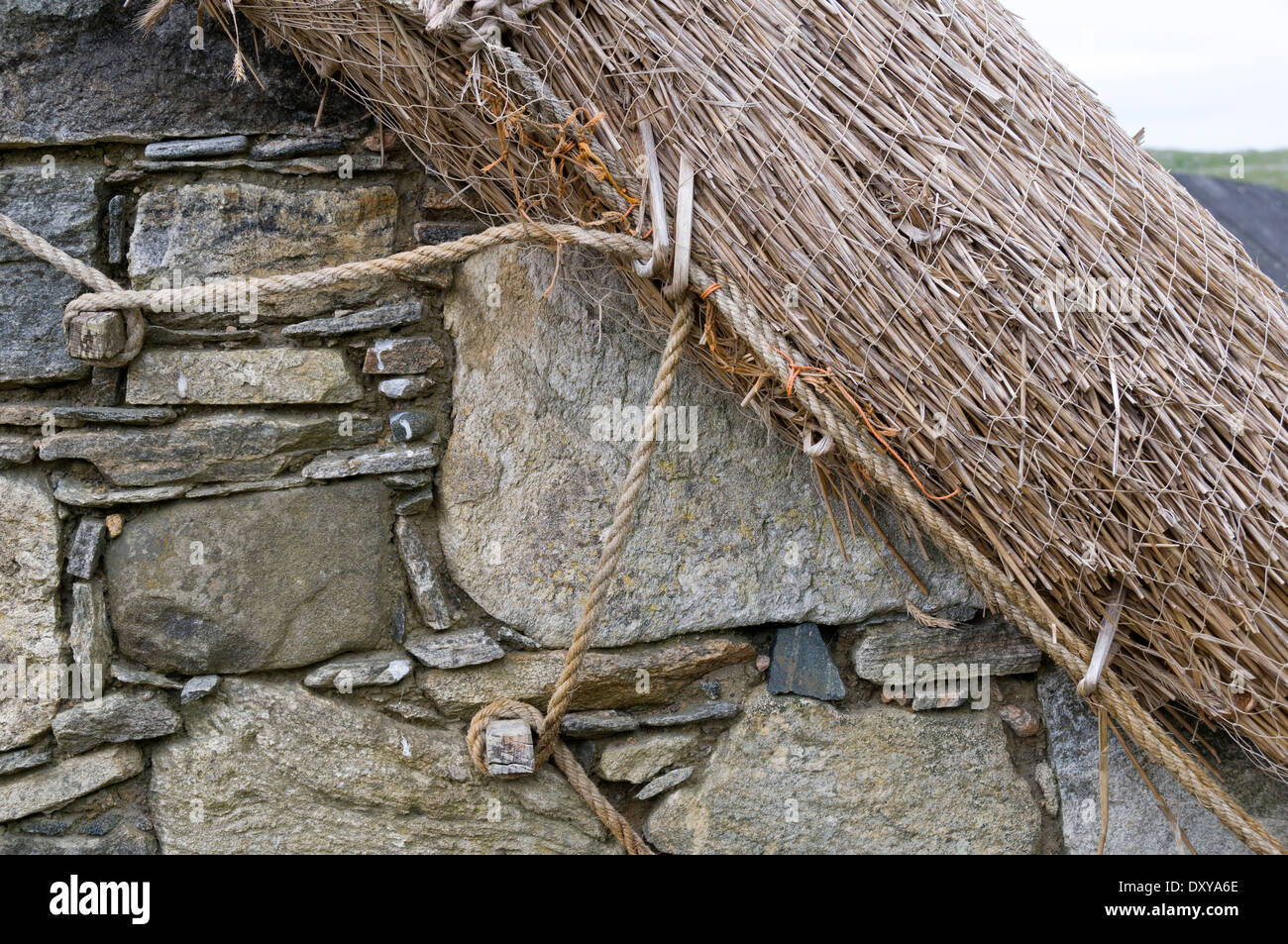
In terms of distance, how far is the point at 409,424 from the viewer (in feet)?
4.85

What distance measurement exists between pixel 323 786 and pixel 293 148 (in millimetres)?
1007

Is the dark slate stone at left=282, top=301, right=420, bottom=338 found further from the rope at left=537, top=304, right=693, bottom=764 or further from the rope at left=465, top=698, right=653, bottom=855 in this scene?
the rope at left=465, top=698, right=653, bottom=855

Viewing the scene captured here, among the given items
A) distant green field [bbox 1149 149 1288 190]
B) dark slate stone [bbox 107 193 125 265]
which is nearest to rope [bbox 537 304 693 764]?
dark slate stone [bbox 107 193 125 265]

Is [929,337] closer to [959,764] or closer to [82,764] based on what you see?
[959,764]

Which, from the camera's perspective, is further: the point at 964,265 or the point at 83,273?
the point at 83,273

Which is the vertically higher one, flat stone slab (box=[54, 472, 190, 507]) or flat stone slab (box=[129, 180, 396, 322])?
flat stone slab (box=[129, 180, 396, 322])

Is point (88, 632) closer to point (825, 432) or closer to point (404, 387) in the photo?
point (404, 387)

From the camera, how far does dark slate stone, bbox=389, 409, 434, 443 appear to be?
1479mm

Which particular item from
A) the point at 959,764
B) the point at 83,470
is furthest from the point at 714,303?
the point at 83,470

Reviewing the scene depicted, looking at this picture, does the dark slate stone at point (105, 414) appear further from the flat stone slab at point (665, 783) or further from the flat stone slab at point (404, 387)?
the flat stone slab at point (665, 783)

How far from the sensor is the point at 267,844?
4.83 ft

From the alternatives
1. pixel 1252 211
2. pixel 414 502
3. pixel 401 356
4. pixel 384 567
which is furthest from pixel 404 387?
pixel 1252 211

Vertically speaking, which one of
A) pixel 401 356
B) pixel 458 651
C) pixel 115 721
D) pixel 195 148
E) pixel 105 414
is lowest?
pixel 115 721

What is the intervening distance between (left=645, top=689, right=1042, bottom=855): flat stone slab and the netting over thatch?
1.21 ft
